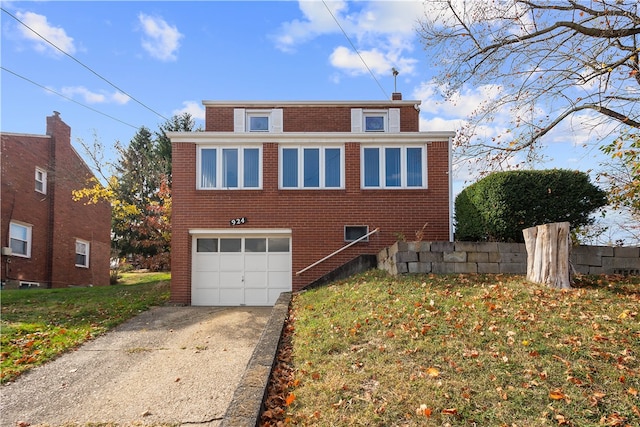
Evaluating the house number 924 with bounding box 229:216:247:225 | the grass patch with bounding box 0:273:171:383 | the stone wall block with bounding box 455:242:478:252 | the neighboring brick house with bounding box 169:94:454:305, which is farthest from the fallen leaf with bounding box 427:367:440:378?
the house number 924 with bounding box 229:216:247:225

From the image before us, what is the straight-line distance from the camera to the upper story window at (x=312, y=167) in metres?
14.2

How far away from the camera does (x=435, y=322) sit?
683 centimetres

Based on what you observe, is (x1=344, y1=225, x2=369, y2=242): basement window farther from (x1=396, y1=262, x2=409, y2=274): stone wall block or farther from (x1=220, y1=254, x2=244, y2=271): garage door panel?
(x1=396, y1=262, x2=409, y2=274): stone wall block

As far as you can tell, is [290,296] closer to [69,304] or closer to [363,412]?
[69,304]

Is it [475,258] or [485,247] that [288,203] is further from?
[485,247]

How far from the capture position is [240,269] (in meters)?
14.2

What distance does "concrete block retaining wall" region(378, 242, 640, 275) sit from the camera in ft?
34.6

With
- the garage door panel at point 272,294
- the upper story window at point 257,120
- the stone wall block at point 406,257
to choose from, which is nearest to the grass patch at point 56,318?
the garage door panel at point 272,294

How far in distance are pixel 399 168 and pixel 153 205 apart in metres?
12.5

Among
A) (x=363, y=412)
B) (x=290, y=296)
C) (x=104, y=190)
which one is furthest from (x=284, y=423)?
(x=104, y=190)

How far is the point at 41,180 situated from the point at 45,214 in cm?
153

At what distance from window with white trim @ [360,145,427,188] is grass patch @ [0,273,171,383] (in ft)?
24.4

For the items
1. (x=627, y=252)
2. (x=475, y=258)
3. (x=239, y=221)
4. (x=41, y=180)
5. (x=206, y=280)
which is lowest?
(x=206, y=280)

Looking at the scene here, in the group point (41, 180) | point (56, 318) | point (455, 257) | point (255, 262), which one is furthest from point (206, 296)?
point (41, 180)
